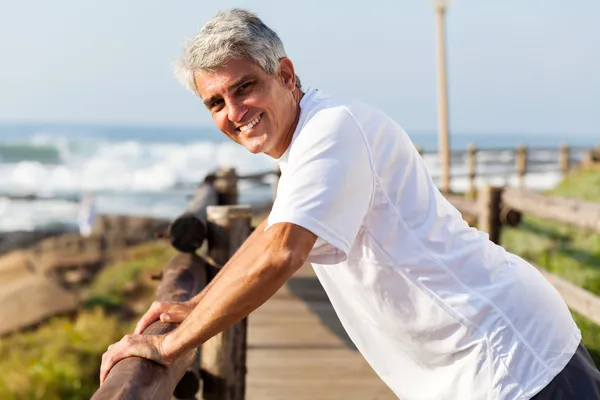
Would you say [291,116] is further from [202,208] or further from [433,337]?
[202,208]

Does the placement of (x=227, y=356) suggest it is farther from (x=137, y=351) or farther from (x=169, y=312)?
(x=137, y=351)

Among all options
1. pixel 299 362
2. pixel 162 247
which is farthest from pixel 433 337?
pixel 162 247

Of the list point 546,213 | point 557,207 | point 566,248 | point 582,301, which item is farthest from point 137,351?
point 566,248

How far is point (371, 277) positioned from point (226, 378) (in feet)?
5.09

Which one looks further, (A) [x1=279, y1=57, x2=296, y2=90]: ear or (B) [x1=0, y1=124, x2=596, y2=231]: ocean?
(B) [x1=0, y1=124, x2=596, y2=231]: ocean

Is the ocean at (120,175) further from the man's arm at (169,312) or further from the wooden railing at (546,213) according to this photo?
the man's arm at (169,312)

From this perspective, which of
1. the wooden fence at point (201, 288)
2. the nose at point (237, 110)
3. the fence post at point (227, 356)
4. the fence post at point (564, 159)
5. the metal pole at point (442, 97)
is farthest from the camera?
the fence post at point (564, 159)

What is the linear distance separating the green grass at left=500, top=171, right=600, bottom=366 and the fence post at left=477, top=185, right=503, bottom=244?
2.66 feet

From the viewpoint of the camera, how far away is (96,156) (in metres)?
46.2

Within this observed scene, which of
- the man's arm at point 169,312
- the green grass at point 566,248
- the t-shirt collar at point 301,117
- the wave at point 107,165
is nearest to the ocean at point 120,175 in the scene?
the wave at point 107,165

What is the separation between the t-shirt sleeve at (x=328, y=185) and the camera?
1460 millimetres

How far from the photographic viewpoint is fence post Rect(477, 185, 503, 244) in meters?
5.84

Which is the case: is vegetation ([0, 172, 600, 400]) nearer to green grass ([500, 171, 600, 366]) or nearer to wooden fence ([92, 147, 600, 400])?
green grass ([500, 171, 600, 366])

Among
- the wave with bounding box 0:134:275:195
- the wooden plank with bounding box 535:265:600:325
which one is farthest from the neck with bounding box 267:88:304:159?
the wave with bounding box 0:134:275:195
